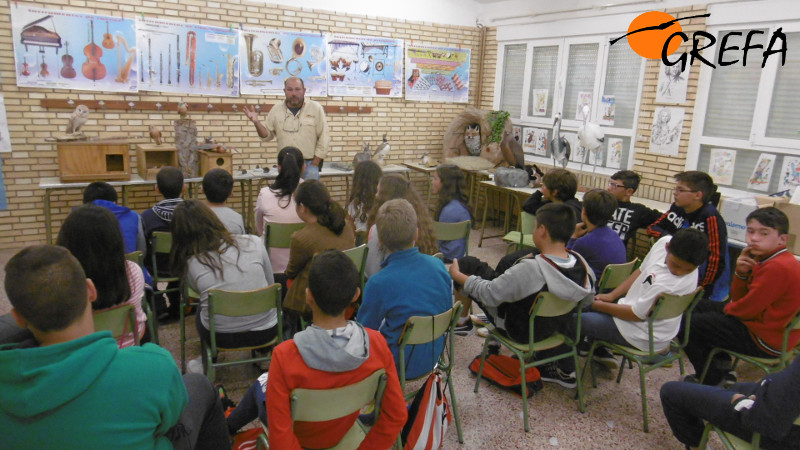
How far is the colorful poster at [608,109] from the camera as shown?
6.50 meters

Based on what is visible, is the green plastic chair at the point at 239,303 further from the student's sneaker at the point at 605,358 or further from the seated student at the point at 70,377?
the student's sneaker at the point at 605,358

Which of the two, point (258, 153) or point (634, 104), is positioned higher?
point (634, 104)

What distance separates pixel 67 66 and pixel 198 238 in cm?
399

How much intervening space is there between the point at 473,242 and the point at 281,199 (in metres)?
3.47

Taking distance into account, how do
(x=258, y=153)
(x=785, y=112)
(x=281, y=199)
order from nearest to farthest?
(x=281, y=199)
(x=785, y=112)
(x=258, y=153)

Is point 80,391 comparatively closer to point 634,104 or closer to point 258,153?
point 258,153

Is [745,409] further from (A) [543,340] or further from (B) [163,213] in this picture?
(B) [163,213]

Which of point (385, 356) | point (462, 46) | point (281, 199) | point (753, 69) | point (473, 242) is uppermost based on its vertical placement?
point (462, 46)

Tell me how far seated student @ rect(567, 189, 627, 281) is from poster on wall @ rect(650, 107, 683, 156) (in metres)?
2.81

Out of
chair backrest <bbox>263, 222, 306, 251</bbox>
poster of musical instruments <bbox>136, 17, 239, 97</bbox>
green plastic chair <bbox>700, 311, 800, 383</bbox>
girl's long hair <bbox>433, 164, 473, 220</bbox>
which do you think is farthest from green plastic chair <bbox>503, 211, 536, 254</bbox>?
poster of musical instruments <bbox>136, 17, 239, 97</bbox>

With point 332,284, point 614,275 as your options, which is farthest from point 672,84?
point 332,284

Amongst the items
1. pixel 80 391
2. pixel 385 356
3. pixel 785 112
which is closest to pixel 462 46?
pixel 785 112

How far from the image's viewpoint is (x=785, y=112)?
4988mm

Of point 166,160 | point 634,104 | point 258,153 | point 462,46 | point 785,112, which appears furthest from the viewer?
point 462,46
